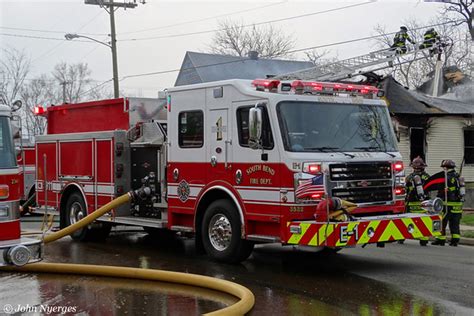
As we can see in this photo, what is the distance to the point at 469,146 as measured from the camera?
24.3m

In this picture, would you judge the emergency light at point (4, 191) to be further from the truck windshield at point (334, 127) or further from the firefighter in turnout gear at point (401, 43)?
the firefighter in turnout gear at point (401, 43)

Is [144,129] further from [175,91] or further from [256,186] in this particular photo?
[256,186]

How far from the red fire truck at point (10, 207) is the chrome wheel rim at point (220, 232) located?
278 centimetres

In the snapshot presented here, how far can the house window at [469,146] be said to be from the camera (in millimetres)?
24062

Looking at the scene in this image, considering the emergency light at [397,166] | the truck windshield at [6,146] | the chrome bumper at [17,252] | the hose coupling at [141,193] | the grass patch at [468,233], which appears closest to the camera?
the chrome bumper at [17,252]

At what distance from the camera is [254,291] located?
715cm

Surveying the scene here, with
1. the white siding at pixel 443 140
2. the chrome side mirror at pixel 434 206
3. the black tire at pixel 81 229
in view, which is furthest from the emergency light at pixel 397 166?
the white siding at pixel 443 140

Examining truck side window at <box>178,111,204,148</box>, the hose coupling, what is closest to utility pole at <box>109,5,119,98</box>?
the hose coupling

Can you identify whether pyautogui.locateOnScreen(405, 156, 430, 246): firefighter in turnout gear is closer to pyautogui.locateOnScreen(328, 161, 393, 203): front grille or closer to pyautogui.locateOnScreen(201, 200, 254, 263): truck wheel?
pyautogui.locateOnScreen(328, 161, 393, 203): front grille

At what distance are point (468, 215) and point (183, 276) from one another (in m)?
10.6

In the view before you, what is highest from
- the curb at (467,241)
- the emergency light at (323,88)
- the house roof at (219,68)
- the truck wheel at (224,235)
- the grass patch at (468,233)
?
the house roof at (219,68)

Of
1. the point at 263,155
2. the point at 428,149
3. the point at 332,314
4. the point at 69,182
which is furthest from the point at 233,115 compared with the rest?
the point at 428,149

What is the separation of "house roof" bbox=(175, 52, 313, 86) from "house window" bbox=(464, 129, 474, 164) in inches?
467

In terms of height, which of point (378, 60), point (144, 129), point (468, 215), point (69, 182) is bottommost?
point (468, 215)
